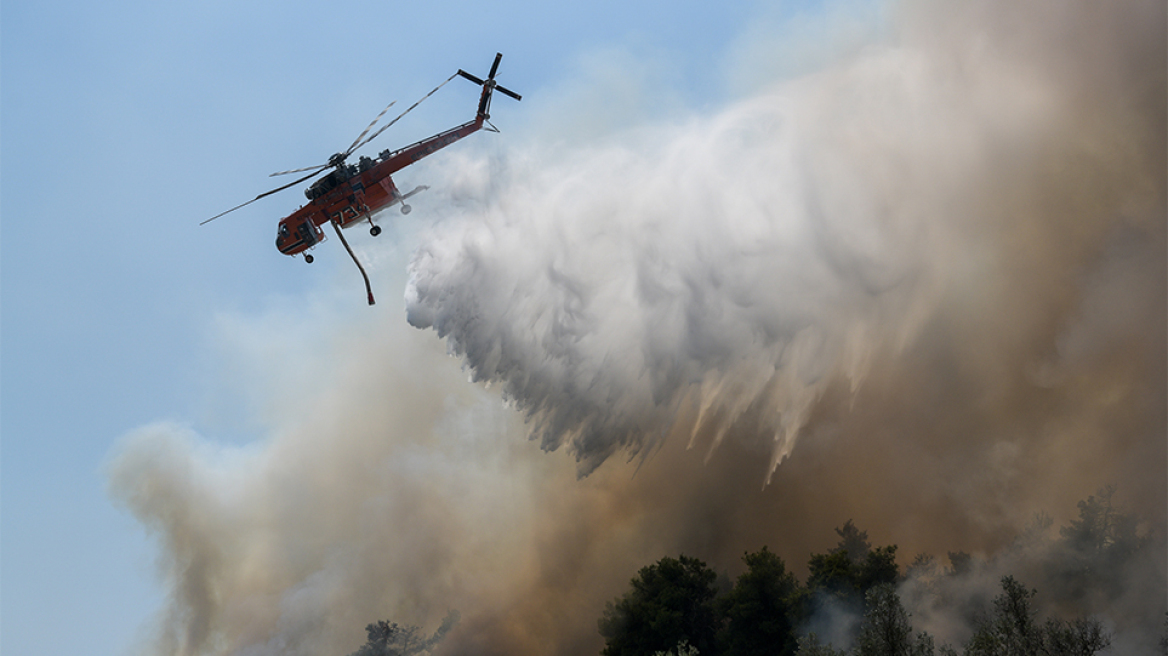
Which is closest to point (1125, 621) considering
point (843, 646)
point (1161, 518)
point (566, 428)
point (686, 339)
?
point (1161, 518)

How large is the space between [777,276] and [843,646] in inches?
832

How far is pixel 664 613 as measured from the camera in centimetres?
4856

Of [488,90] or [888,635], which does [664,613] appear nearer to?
[888,635]

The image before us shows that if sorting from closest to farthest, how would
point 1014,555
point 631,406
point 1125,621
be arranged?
point 1125,621
point 631,406
point 1014,555

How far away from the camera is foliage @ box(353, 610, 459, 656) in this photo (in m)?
59.5

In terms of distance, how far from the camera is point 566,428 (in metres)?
45.1

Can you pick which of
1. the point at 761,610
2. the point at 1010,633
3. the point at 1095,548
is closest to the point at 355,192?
the point at 761,610

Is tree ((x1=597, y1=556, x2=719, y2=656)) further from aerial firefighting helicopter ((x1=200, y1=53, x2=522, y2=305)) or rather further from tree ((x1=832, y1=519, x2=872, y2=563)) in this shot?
aerial firefighting helicopter ((x1=200, y1=53, x2=522, y2=305))

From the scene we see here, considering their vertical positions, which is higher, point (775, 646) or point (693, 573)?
point (693, 573)

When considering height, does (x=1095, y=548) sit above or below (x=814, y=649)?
above

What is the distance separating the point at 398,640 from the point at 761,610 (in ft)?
90.5

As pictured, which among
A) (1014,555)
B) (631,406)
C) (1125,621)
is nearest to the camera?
(1125,621)

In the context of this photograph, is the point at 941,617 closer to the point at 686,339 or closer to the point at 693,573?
the point at 693,573

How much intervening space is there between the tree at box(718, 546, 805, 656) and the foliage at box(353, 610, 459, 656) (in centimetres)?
2156
